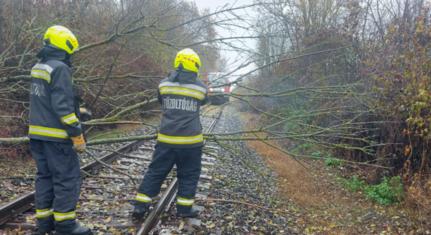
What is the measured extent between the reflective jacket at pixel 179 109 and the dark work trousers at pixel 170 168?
0.14 m

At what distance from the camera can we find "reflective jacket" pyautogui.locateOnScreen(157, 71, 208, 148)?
438 centimetres

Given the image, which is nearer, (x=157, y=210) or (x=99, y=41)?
(x=157, y=210)

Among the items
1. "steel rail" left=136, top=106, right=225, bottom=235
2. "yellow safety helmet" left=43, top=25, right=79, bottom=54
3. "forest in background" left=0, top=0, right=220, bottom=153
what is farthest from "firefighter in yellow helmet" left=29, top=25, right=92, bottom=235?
"forest in background" left=0, top=0, right=220, bottom=153

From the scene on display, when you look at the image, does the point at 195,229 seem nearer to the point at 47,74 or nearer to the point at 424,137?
the point at 47,74

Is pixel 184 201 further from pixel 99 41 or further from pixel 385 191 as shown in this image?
pixel 385 191

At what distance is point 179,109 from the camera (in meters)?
4.40

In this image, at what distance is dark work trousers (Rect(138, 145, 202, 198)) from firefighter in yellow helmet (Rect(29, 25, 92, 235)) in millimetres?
974

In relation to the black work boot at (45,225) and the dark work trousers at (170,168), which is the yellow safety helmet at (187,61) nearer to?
the dark work trousers at (170,168)

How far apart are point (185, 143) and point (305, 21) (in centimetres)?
1083

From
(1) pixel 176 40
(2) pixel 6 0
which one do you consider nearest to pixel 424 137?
(1) pixel 176 40

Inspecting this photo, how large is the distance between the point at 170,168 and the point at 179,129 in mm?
555

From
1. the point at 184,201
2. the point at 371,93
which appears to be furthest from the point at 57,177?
the point at 371,93

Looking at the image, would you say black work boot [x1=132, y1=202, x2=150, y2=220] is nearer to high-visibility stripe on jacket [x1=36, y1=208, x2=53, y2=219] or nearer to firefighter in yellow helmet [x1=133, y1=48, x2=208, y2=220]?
firefighter in yellow helmet [x1=133, y1=48, x2=208, y2=220]

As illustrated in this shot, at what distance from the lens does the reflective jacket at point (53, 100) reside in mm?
3420
